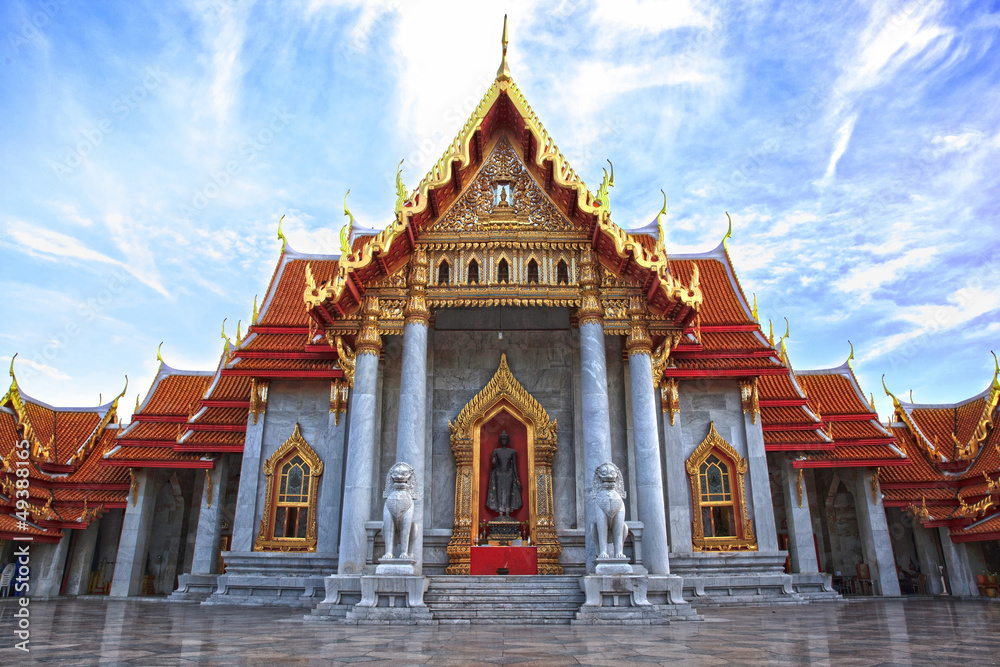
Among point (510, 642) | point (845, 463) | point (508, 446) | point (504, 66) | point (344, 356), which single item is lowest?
point (510, 642)

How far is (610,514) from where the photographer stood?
32.8 feet

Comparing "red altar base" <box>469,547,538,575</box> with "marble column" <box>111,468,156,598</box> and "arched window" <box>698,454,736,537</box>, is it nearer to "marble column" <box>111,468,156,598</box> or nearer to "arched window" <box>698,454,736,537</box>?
"arched window" <box>698,454,736,537</box>

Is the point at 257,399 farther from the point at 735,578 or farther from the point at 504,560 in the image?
the point at 735,578

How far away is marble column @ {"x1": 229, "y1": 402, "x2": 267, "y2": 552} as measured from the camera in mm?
14320

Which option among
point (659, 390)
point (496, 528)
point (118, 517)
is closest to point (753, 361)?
point (659, 390)

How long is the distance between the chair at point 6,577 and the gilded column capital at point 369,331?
13649mm

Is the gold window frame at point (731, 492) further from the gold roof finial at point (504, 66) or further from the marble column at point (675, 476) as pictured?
the gold roof finial at point (504, 66)

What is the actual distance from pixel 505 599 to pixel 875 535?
12566mm

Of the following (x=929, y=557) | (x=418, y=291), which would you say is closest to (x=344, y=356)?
(x=418, y=291)

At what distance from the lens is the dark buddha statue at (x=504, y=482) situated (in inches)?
526

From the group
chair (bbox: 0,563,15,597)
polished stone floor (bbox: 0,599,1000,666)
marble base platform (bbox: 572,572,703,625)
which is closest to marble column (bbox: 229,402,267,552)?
polished stone floor (bbox: 0,599,1000,666)

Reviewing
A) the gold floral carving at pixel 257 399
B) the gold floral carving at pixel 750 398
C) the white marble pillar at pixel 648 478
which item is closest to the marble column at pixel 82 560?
the gold floral carving at pixel 257 399

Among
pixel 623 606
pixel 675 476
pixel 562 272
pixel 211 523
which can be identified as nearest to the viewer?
pixel 623 606

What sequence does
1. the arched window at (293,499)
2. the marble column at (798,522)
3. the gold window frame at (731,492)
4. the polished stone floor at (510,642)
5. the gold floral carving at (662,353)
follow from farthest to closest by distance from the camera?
the marble column at (798,522)
the arched window at (293,499)
the gold window frame at (731,492)
the gold floral carving at (662,353)
the polished stone floor at (510,642)
